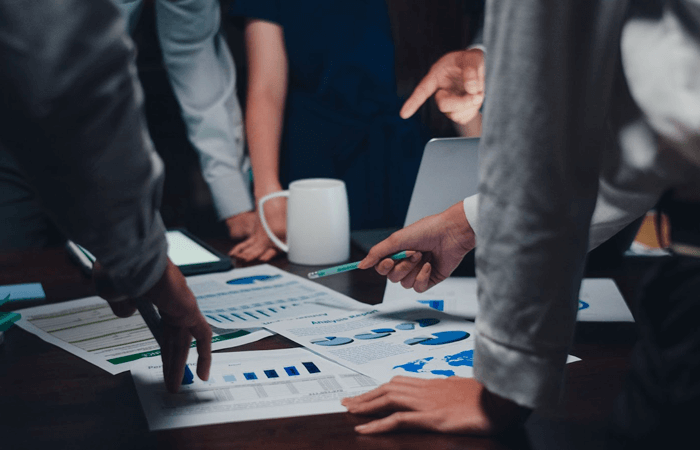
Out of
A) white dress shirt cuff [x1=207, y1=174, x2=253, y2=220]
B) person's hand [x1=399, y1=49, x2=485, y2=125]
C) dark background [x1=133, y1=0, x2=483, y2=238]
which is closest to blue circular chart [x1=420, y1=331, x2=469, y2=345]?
person's hand [x1=399, y1=49, x2=485, y2=125]

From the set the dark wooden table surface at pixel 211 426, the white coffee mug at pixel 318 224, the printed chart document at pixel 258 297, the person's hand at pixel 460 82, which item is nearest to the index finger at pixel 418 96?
the person's hand at pixel 460 82

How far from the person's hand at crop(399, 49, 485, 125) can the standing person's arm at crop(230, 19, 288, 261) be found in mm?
515

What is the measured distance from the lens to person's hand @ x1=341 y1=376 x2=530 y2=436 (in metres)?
0.57

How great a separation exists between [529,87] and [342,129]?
3.77ft

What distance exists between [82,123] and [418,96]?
692 millimetres

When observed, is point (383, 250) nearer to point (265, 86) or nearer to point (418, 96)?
point (418, 96)

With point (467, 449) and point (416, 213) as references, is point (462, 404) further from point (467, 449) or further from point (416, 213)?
point (416, 213)

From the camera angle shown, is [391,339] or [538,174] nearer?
[538,174]

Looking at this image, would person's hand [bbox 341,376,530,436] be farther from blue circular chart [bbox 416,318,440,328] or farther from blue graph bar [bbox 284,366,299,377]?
blue circular chart [bbox 416,318,440,328]

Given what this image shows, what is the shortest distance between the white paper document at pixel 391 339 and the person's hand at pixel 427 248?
5 centimetres

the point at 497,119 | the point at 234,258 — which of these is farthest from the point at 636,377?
the point at 234,258

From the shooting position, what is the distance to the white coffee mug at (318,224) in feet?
3.76

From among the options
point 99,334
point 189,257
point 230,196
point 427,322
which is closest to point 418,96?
point 427,322

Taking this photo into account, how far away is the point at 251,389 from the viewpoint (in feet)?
2.19
